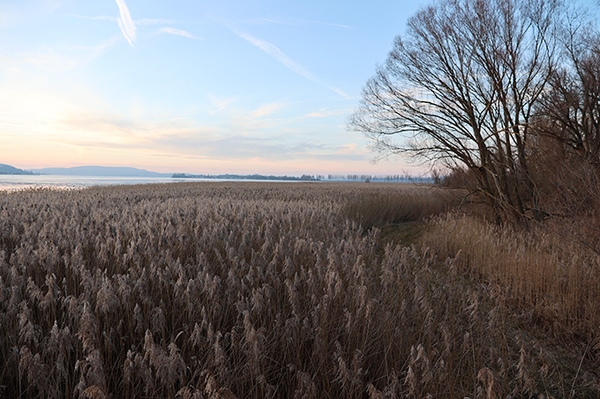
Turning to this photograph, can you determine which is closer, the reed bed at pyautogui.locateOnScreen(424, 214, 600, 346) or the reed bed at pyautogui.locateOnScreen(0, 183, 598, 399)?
the reed bed at pyautogui.locateOnScreen(0, 183, 598, 399)

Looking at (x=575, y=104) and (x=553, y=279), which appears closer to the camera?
(x=553, y=279)

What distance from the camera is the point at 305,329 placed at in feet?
9.00

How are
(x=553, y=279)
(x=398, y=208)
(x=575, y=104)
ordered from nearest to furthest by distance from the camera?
1. (x=553, y=279)
2. (x=575, y=104)
3. (x=398, y=208)

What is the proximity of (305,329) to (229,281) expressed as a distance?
2.96ft

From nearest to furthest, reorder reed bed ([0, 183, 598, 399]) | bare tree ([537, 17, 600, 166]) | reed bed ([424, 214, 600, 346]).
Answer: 1. reed bed ([0, 183, 598, 399])
2. reed bed ([424, 214, 600, 346])
3. bare tree ([537, 17, 600, 166])

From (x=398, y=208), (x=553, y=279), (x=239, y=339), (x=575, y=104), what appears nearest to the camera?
(x=239, y=339)

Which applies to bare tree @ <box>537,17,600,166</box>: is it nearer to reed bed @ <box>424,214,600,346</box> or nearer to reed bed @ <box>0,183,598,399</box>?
reed bed @ <box>424,214,600,346</box>

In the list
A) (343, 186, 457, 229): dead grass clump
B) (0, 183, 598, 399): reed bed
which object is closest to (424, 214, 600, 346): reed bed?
(0, 183, 598, 399): reed bed

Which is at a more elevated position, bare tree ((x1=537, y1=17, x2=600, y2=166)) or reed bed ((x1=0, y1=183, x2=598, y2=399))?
bare tree ((x1=537, y1=17, x2=600, y2=166))

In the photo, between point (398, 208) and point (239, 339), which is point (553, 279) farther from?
point (398, 208)

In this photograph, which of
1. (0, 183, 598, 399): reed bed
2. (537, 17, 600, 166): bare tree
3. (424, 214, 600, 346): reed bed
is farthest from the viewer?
(537, 17, 600, 166): bare tree

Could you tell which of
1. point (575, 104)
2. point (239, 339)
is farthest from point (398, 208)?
point (239, 339)

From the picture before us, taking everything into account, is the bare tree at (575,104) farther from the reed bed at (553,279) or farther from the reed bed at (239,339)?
the reed bed at (239,339)

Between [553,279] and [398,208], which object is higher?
[398,208]
